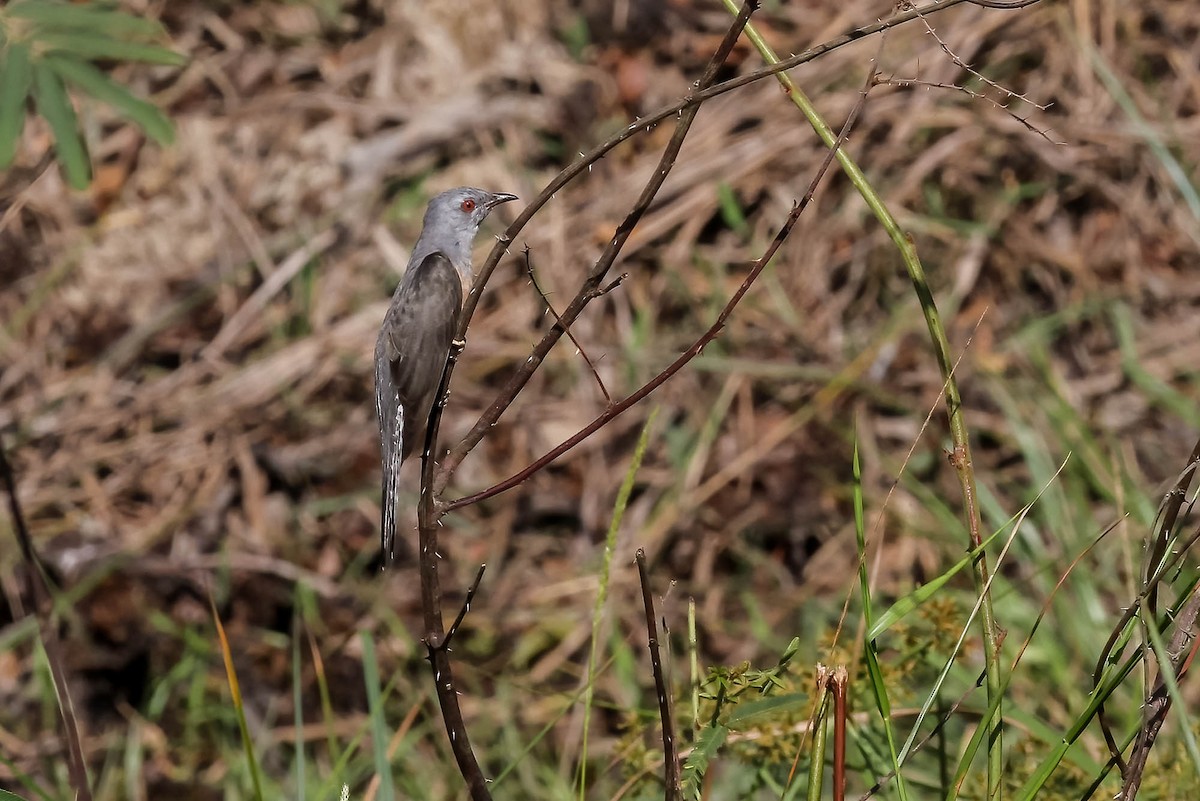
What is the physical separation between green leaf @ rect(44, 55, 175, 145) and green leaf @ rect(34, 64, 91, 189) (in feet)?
0.09

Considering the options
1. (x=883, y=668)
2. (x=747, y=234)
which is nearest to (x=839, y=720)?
(x=883, y=668)

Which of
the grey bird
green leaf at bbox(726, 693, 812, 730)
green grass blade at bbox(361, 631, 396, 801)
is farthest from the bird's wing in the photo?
green leaf at bbox(726, 693, 812, 730)

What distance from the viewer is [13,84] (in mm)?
2705

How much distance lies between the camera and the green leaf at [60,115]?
8.93 feet

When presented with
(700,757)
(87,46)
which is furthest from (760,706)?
(87,46)

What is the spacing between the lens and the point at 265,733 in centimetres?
563

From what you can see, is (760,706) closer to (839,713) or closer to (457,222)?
(839,713)

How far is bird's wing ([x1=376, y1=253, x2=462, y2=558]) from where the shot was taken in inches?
141

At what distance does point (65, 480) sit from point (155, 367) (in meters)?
0.74

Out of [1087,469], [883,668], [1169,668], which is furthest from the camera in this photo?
[1087,469]

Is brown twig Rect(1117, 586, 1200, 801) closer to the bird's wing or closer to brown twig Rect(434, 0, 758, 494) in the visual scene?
brown twig Rect(434, 0, 758, 494)

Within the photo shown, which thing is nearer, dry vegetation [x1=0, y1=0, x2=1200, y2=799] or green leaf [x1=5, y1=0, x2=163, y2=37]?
green leaf [x1=5, y1=0, x2=163, y2=37]

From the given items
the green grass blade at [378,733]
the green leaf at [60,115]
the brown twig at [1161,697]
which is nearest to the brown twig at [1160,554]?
the brown twig at [1161,697]

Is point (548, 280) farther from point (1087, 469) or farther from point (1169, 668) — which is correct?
point (1169, 668)
